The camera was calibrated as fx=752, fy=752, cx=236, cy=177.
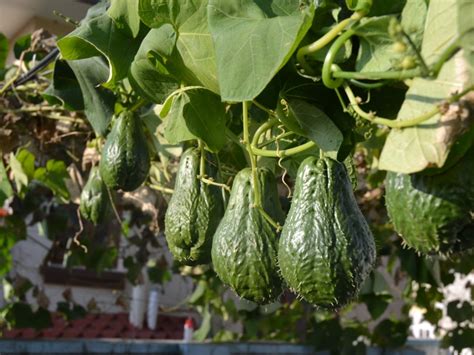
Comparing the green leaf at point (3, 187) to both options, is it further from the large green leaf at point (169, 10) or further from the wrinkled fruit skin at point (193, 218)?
the large green leaf at point (169, 10)

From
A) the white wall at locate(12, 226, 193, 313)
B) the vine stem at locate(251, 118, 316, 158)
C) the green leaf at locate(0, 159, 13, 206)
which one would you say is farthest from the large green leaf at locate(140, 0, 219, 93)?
the white wall at locate(12, 226, 193, 313)

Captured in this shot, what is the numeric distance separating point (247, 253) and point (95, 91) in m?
0.86

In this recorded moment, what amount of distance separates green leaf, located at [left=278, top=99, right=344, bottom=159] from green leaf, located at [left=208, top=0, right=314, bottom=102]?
5.0 inches

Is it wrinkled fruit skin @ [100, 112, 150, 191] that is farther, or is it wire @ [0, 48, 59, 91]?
wire @ [0, 48, 59, 91]

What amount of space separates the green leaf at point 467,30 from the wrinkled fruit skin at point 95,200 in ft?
5.29

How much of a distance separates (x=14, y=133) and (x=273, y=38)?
220cm

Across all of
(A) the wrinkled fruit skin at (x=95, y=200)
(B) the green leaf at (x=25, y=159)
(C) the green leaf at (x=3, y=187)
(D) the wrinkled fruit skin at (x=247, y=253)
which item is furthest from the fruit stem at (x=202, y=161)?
(B) the green leaf at (x=25, y=159)

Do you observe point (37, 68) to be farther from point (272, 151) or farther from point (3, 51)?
point (272, 151)

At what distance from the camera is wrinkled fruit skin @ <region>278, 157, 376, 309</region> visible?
92 cm

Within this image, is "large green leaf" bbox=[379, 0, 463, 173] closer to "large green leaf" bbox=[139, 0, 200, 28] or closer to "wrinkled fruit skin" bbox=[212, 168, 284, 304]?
"wrinkled fruit skin" bbox=[212, 168, 284, 304]

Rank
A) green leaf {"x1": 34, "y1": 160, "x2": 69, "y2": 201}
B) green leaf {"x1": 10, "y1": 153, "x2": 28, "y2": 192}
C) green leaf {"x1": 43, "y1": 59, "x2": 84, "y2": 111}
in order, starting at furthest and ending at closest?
green leaf {"x1": 34, "y1": 160, "x2": 69, "y2": 201} → green leaf {"x1": 10, "y1": 153, "x2": 28, "y2": 192} → green leaf {"x1": 43, "y1": 59, "x2": 84, "y2": 111}

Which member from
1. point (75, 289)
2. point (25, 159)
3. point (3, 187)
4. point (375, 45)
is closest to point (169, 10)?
point (375, 45)

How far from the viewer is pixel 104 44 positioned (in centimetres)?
125

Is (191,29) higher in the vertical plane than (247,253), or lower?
higher
